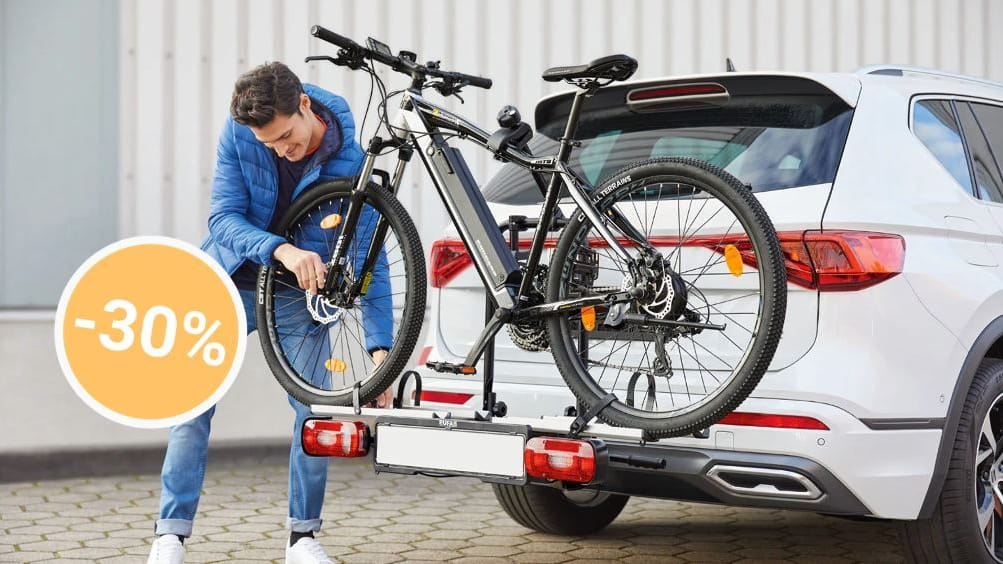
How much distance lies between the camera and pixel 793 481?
12.3ft

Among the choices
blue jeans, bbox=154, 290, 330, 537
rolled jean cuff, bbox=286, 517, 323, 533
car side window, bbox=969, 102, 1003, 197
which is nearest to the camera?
blue jeans, bbox=154, 290, 330, 537

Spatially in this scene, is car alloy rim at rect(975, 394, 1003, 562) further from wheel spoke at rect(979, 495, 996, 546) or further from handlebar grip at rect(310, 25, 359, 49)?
handlebar grip at rect(310, 25, 359, 49)

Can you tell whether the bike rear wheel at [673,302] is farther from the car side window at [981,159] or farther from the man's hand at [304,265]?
the car side window at [981,159]

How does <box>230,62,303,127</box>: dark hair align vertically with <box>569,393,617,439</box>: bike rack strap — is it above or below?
above

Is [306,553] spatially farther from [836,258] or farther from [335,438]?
[836,258]

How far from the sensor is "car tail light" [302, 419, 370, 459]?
13.5ft

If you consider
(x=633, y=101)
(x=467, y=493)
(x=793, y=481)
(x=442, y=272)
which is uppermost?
(x=633, y=101)

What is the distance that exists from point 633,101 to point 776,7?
5.37m

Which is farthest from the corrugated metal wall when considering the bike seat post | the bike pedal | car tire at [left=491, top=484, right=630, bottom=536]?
the bike seat post

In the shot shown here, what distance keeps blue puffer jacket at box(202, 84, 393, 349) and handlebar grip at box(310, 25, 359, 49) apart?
41cm

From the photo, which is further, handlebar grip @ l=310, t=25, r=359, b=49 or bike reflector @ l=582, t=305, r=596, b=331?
handlebar grip @ l=310, t=25, r=359, b=49

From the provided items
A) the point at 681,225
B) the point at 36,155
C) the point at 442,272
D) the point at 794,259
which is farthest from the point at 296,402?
the point at 36,155

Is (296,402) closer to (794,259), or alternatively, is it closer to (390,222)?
(390,222)

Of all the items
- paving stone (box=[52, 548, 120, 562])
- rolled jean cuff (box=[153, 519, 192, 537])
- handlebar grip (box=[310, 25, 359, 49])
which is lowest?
paving stone (box=[52, 548, 120, 562])
